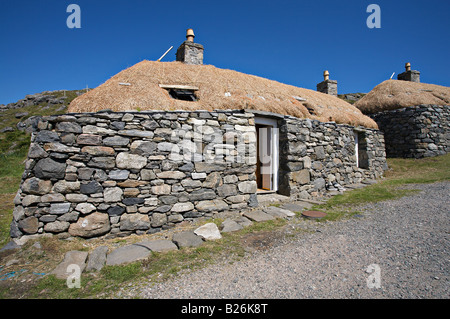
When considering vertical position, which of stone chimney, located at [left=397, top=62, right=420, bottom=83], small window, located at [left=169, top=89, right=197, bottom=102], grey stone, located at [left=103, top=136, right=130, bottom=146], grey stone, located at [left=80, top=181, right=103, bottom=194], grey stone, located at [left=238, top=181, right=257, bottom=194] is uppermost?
stone chimney, located at [left=397, top=62, right=420, bottom=83]

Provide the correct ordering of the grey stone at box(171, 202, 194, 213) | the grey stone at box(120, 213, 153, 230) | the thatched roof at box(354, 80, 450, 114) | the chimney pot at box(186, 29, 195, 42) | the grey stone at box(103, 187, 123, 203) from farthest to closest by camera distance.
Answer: the thatched roof at box(354, 80, 450, 114)
the chimney pot at box(186, 29, 195, 42)
the grey stone at box(171, 202, 194, 213)
the grey stone at box(120, 213, 153, 230)
the grey stone at box(103, 187, 123, 203)

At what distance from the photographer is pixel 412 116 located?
12.9 meters

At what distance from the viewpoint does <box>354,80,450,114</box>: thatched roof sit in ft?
43.7

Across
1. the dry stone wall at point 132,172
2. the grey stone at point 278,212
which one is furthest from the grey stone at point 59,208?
the grey stone at point 278,212

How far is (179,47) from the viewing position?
821 cm

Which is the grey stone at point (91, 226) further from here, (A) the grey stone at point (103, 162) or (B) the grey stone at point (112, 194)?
(A) the grey stone at point (103, 162)

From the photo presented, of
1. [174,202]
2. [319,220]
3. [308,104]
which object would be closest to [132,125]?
[174,202]

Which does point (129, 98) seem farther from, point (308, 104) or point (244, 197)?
point (308, 104)

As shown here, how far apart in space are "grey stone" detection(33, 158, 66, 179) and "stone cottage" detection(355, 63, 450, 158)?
17034 millimetres

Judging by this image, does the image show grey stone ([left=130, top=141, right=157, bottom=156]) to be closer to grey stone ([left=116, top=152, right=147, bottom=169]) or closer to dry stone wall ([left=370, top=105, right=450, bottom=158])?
grey stone ([left=116, top=152, right=147, bottom=169])

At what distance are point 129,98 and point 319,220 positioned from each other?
547 centimetres

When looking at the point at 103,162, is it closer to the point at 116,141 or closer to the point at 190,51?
the point at 116,141

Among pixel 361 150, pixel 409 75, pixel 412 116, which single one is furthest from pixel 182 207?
pixel 409 75

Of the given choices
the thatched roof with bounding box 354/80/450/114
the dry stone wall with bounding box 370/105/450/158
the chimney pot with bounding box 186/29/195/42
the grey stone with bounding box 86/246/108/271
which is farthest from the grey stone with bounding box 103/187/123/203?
the thatched roof with bounding box 354/80/450/114
